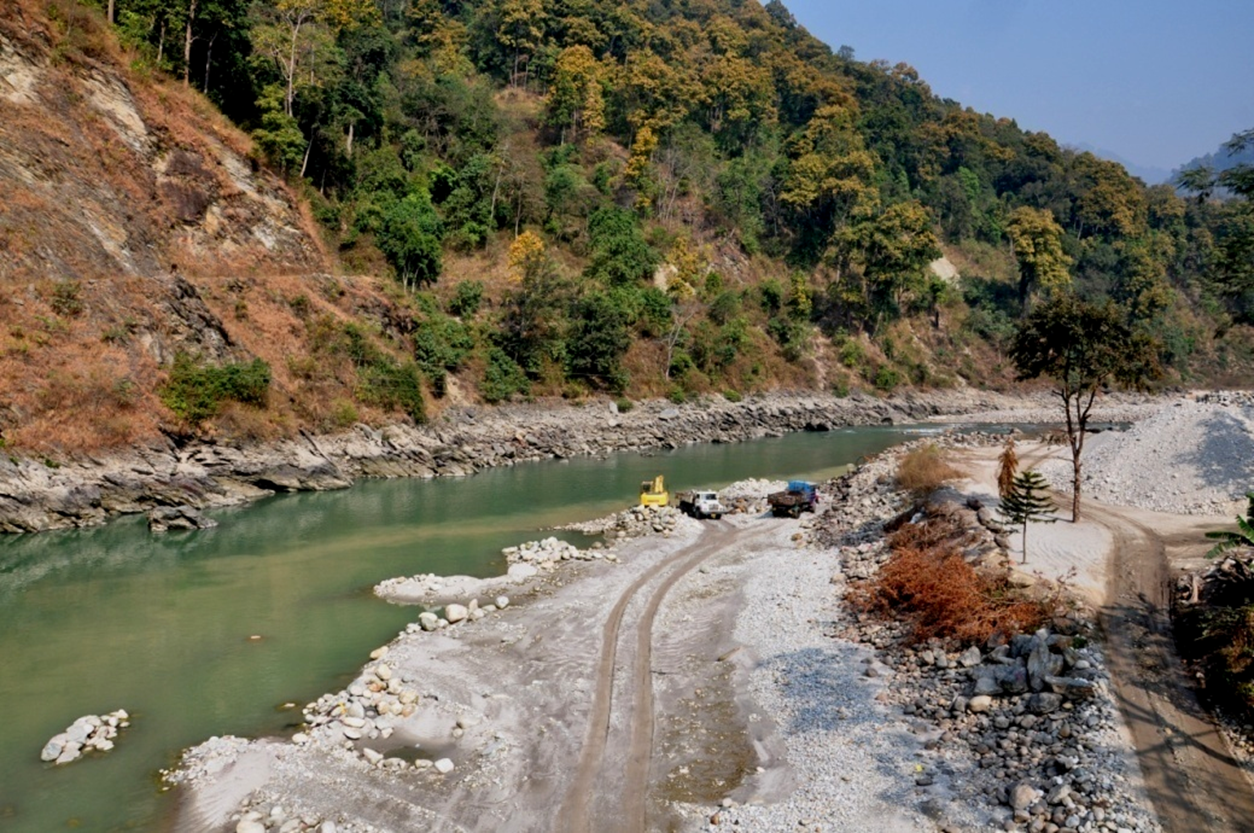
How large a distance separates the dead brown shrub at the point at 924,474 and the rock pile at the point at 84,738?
2525 centimetres

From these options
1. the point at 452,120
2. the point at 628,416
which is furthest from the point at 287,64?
the point at 628,416

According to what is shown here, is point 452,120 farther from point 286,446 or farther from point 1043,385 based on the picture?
point 1043,385

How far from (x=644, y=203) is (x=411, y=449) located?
43.3 m

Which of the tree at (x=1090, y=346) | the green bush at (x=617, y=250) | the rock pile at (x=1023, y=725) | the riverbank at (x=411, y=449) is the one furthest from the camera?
the green bush at (x=617, y=250)

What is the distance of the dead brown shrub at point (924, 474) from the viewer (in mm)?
27766

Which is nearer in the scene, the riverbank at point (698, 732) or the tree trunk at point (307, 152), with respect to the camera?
the riverbank at point (698, 732)

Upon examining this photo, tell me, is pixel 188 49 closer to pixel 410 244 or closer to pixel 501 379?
pixel 410 244

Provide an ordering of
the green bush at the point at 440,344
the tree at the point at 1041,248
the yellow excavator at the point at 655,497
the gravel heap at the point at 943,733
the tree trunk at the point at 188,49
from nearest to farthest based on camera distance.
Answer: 1. the gravel heap at the point at 943,733
2. the yellow excavator at the point at 655,497
3. the tree trunk at the point at 188,49
4. the green bush at the point at 440,344
5. the tree at the point at 1041,248

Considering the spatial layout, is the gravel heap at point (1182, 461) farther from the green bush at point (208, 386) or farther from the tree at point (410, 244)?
the tree at point (410, 244)

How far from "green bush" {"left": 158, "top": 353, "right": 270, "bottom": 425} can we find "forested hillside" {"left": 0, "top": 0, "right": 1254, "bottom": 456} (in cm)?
51

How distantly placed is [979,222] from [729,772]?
345ft

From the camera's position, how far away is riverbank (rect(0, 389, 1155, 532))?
97.6 ft

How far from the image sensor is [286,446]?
38.7 m

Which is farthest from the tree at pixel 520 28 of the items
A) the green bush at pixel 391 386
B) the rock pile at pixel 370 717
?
the rock pile at pixel 370 717
